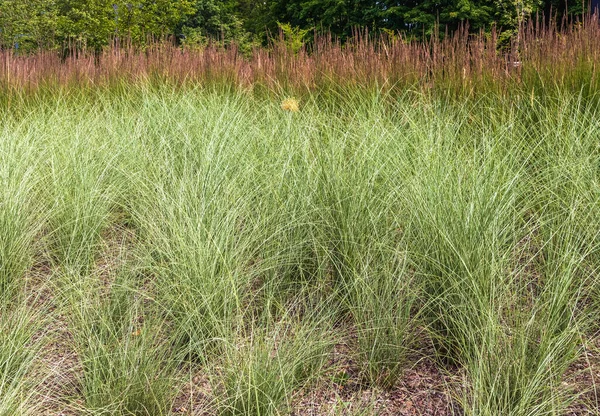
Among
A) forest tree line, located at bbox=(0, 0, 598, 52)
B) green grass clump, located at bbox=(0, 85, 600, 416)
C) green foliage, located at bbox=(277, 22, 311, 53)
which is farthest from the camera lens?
forest tree line, located at bbox=(0, 0, 598, 52)

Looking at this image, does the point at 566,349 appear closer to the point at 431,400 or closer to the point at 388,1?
the point at 431,400

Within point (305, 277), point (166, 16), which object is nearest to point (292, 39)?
point (305, 277)

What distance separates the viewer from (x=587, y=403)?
164cm

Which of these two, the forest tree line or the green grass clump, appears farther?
the forest tree line

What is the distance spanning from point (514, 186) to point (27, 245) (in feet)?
6.39

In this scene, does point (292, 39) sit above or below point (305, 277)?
above

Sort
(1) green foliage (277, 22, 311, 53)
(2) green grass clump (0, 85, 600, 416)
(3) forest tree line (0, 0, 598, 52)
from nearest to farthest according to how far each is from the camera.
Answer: (2) green grass clump (0, 85, 600, 416), (1) green foliage (277, 22, 311, 53), (3) forest tree line (0, 0, 598, 52)

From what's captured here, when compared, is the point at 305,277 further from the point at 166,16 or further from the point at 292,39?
the point at 166,16

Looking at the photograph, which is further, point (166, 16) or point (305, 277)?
point (166, 16)

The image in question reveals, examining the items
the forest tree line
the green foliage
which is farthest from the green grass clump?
the forest tree line

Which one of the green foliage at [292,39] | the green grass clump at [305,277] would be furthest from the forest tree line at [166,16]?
the green grass clump at [305,277]

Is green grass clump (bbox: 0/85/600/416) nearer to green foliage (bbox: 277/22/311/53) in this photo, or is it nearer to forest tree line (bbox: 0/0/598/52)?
green foliage (bbox: 277/22/311/53)

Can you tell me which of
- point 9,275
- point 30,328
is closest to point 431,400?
point 30,328

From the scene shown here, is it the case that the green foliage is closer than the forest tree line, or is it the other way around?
the green foliage
